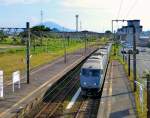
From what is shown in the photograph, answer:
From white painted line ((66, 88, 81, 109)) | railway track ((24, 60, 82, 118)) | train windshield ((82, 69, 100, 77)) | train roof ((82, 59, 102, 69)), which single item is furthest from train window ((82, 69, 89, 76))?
railway track ((24, 60, 82, 118))

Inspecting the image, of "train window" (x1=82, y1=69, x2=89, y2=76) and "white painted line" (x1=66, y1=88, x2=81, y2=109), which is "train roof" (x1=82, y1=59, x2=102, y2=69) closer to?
"train window" (x1=82, y1=69, x2=89, y2=76)

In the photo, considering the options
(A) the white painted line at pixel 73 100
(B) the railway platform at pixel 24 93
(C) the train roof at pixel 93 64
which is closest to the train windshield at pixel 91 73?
(C) the train roof at pixel 93 64

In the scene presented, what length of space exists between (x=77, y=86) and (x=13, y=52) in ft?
126

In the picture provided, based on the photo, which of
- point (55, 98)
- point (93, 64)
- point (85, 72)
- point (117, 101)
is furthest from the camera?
point (93, 64)

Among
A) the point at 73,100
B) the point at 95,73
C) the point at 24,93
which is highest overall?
the point at 95,73

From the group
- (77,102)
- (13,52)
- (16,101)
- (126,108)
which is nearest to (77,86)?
(77,102)

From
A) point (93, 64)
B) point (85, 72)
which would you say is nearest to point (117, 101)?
point (85, 72)

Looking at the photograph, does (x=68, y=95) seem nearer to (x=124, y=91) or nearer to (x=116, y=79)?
(x=124, y=91)

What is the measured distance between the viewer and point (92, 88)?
26688 mm

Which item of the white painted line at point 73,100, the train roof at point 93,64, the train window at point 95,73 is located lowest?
the white painted line at point 73,100

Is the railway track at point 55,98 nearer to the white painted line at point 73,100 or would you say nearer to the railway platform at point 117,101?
the white painted line at point 73,100

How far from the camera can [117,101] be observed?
23641 millimetres

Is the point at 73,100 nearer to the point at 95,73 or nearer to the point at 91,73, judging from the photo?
the point at 91,73

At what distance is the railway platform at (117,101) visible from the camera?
19948 mm
